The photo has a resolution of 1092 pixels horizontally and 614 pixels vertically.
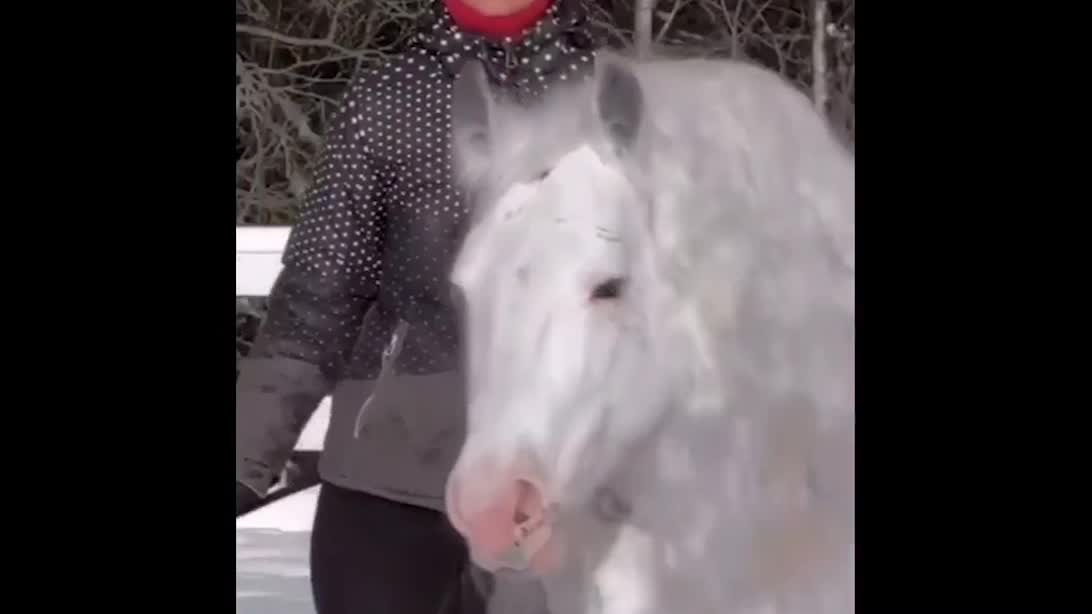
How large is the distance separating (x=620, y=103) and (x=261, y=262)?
0.91 feet

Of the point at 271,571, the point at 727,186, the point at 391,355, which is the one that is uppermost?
the point at 727,186

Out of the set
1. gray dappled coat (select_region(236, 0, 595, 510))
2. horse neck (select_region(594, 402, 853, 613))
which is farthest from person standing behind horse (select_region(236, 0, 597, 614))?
horse neck (select_region(594, 402, 853, 613))

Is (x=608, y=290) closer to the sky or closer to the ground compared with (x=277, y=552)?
closer to the sky

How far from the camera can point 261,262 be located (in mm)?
885

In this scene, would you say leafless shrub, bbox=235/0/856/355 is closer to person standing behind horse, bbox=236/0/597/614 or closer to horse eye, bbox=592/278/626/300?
person standing behind horse, bbox=236/0/597/614

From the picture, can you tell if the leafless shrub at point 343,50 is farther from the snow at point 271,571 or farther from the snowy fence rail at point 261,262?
the snow at point 271,571

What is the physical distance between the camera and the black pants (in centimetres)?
83

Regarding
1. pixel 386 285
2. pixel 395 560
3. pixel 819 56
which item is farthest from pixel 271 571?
pixel 819 56

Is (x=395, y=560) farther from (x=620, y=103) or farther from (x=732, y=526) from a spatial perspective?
(x=620, y=103)

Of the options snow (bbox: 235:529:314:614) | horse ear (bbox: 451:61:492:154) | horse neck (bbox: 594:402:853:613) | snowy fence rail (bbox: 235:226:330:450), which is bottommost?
snow (bbox: 235:529:314:614)
